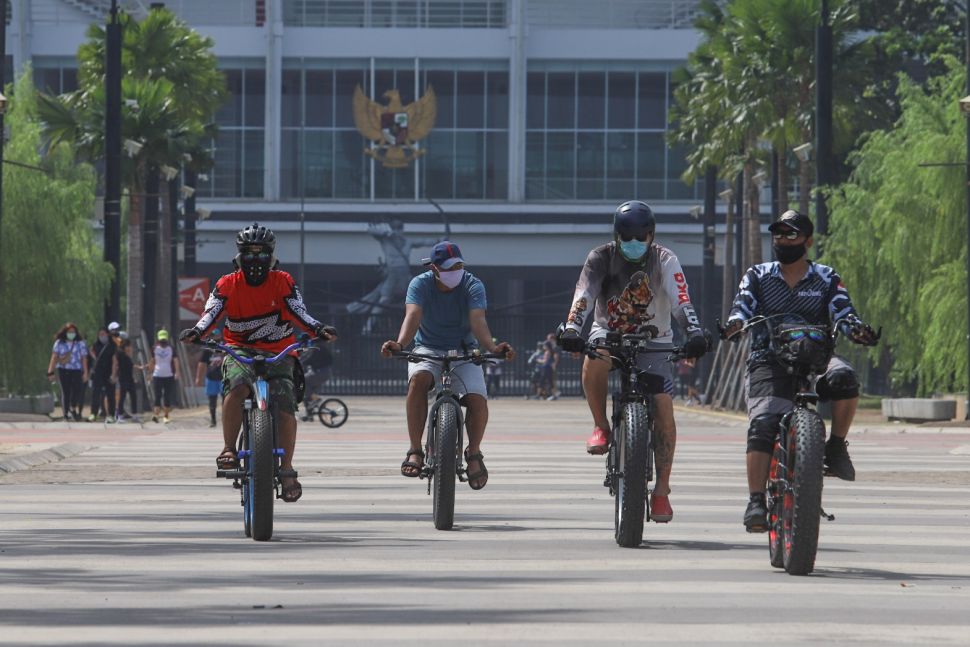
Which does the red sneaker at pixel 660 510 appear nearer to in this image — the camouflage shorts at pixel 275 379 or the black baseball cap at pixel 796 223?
the black baseball cap at pixel 796 223

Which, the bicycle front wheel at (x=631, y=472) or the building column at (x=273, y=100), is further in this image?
the building column at (x=273, y=100)

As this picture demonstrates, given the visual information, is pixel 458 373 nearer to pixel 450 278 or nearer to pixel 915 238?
pixel 450 278

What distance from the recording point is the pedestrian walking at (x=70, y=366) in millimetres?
33656

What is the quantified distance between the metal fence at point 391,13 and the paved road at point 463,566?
2600 inches

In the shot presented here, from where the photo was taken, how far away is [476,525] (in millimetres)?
12805

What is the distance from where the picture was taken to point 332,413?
33.6m

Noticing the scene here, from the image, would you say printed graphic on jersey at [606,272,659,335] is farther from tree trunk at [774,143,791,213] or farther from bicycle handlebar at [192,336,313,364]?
tree trunk at [774,143,791,213]

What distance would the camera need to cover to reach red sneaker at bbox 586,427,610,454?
11319 millimetres

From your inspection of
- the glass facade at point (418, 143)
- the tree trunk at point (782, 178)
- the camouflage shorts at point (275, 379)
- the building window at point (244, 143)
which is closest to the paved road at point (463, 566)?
the camouflage shorts at point (275, 379)

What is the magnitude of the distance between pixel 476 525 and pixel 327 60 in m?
71.3

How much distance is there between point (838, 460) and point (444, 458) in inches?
116

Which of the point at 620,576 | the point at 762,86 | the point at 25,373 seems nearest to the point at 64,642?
the point at 620,576

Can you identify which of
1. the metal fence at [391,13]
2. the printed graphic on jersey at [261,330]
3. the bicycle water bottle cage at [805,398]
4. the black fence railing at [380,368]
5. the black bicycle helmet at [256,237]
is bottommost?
the black fence railing at [380,368]

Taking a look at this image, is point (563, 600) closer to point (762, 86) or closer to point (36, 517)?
point (36, 517)
